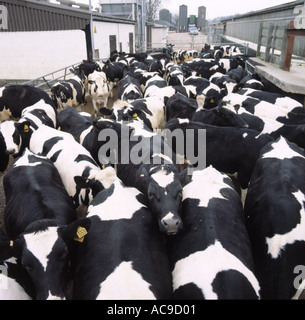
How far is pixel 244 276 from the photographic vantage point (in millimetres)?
2107

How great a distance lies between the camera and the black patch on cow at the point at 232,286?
1946mm

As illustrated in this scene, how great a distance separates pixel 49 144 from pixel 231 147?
2771 mm

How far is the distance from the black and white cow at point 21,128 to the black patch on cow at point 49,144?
0.70 meters

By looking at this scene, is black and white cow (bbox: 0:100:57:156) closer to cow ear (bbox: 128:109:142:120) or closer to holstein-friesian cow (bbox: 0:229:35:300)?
cow ear (bbox: 128:109:142:120)

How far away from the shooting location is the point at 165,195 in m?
2.68

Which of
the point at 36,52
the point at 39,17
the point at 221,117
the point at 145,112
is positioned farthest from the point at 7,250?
the point at 36,52

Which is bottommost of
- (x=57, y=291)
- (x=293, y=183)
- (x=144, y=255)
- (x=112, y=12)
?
(x=57, y=291)

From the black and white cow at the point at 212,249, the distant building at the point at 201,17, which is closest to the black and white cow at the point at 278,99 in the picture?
the black and white cow at the point at 212,249

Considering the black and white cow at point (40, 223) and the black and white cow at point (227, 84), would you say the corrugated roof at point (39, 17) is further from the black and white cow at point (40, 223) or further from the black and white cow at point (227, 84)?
the black and white cow at point (40, 223)

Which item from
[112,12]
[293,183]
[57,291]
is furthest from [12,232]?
[112,12]

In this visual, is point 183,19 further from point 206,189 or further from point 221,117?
point 206,189

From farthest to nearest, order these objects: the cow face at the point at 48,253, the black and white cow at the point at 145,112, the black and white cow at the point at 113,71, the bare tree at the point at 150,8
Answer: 1. the bare tree at the point at 150,8
2. the black and white cow at the point at 113,71
3. the black and white cow at the point at 145,112
4. the cow face at the point at 48,253
